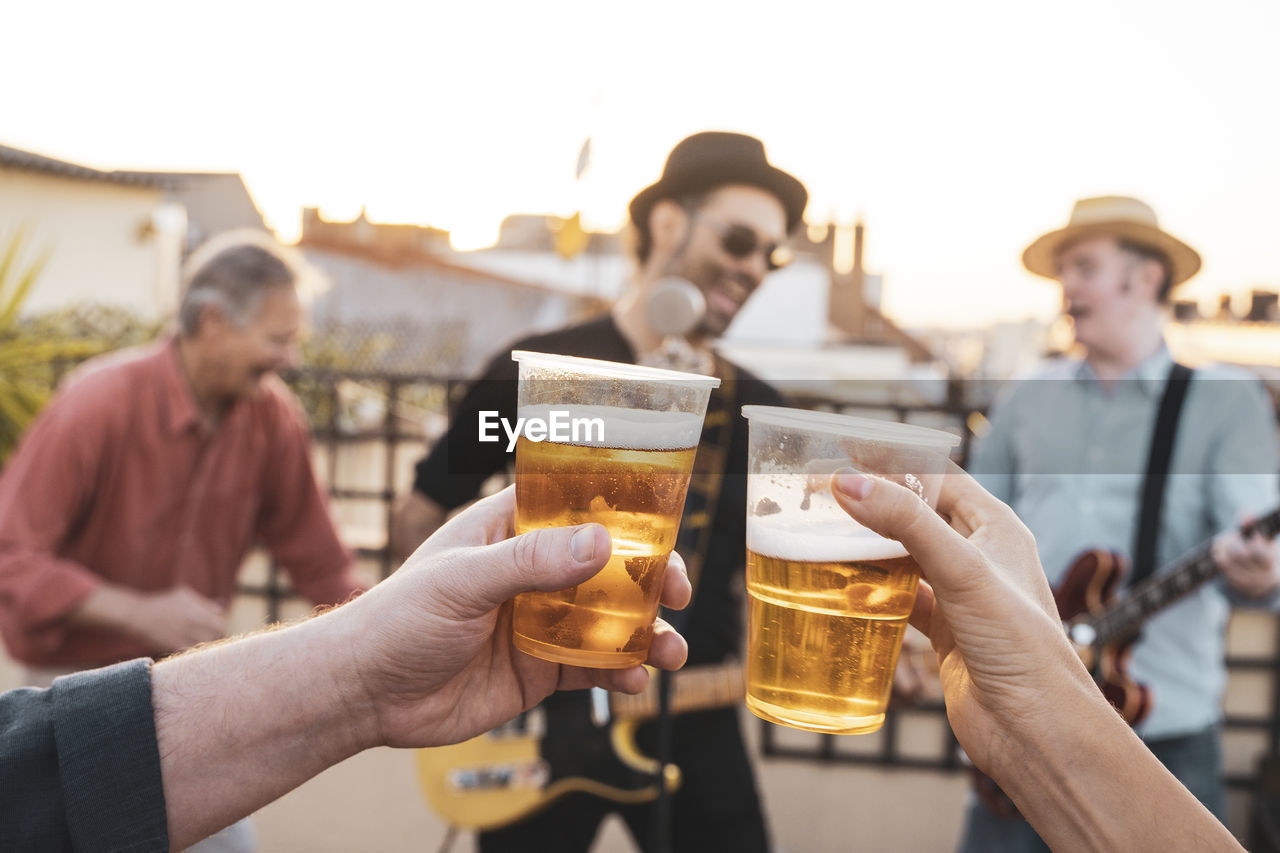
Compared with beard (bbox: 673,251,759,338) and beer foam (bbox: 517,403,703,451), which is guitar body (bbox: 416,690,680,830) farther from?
beer foam (bbox: 517,403,703,451)

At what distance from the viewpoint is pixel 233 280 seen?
3.09 meters

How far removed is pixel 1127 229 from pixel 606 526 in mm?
2888

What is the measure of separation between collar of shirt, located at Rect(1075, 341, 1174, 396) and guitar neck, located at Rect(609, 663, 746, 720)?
1644 mm

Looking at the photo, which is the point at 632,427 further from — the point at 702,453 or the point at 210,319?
the point at 210,319

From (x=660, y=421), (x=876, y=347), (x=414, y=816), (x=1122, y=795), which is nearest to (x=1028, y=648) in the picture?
(x=1122, y=795)

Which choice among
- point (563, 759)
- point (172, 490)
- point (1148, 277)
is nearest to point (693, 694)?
point (563, 759)

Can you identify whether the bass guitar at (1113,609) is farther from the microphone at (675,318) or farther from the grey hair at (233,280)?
the grey hair at (233,280)

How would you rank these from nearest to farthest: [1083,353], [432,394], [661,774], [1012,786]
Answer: [1012,786] → [661,774] → [1083,353] → [432,394]

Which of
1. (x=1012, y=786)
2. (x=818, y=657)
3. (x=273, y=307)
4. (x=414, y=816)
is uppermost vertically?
(x=273, y=307)

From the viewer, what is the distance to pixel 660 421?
1.04 meters

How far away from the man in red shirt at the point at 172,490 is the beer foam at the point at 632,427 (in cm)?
209

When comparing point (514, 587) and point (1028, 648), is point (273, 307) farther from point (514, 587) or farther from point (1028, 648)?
point (1028, 648)

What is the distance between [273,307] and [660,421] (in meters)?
2.45

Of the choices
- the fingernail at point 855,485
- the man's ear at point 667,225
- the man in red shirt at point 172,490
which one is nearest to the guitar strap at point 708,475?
the man's ear at point 667,225
